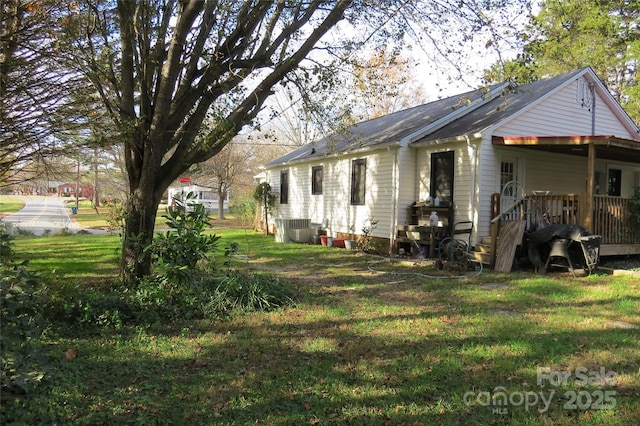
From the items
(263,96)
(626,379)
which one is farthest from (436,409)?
(263,96)

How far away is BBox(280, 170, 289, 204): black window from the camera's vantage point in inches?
725

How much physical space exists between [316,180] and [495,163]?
23.9ft

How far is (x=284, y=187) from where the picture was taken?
18.7 meters

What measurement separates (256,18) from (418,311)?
201 inches

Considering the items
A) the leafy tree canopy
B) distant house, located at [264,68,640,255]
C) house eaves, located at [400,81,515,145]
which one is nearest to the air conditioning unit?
distant house, located at [264,68,640,255]

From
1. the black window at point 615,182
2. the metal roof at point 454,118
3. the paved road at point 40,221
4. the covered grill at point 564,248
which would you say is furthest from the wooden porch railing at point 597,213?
the paved road at point 40,221

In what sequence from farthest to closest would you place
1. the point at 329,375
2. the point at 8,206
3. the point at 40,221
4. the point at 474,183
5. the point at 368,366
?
the point at 8,206 → the point at 40,221 → the point at 474,183 → the point at 368,366 → the point at 329,375

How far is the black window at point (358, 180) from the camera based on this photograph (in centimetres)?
1336

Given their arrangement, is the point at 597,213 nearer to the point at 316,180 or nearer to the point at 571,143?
the point at 571,143

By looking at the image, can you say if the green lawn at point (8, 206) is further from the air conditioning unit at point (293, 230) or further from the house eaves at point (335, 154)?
the air conditioning unit at point (293, 230)

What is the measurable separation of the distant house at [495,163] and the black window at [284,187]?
11.4ft

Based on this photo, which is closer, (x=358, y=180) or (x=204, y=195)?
(x=358, y=180)

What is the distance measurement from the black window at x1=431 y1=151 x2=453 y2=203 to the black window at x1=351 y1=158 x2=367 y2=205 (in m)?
2.47

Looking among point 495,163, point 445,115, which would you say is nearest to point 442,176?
point 495,163
